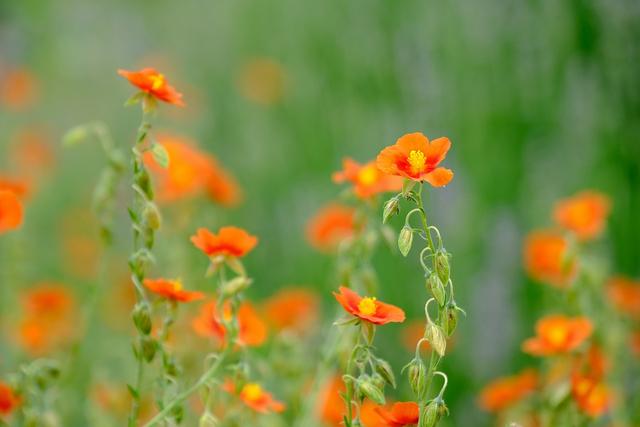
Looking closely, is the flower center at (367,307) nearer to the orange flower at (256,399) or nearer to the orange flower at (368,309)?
the orange flower at (368,309)

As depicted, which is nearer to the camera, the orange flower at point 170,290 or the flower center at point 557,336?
the orange flower at point 170,290

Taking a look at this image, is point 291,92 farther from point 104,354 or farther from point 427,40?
point 104,354

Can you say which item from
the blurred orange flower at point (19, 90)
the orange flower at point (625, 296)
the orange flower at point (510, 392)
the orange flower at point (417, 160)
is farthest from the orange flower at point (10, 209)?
the blurred orange flower at point (19, 90)

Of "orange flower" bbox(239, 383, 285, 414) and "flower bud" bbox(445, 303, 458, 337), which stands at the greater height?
"flower bud" bbox(445, 303, 458, 337)

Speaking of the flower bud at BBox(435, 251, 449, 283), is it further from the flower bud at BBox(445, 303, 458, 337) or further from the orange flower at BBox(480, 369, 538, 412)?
the orange flower at BBox(480, 369, 538, 412)

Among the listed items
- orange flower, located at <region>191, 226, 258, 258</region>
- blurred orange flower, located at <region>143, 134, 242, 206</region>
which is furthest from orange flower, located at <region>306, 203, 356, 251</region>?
orange flower, located at <region>191, 226, 258, 258</region>
